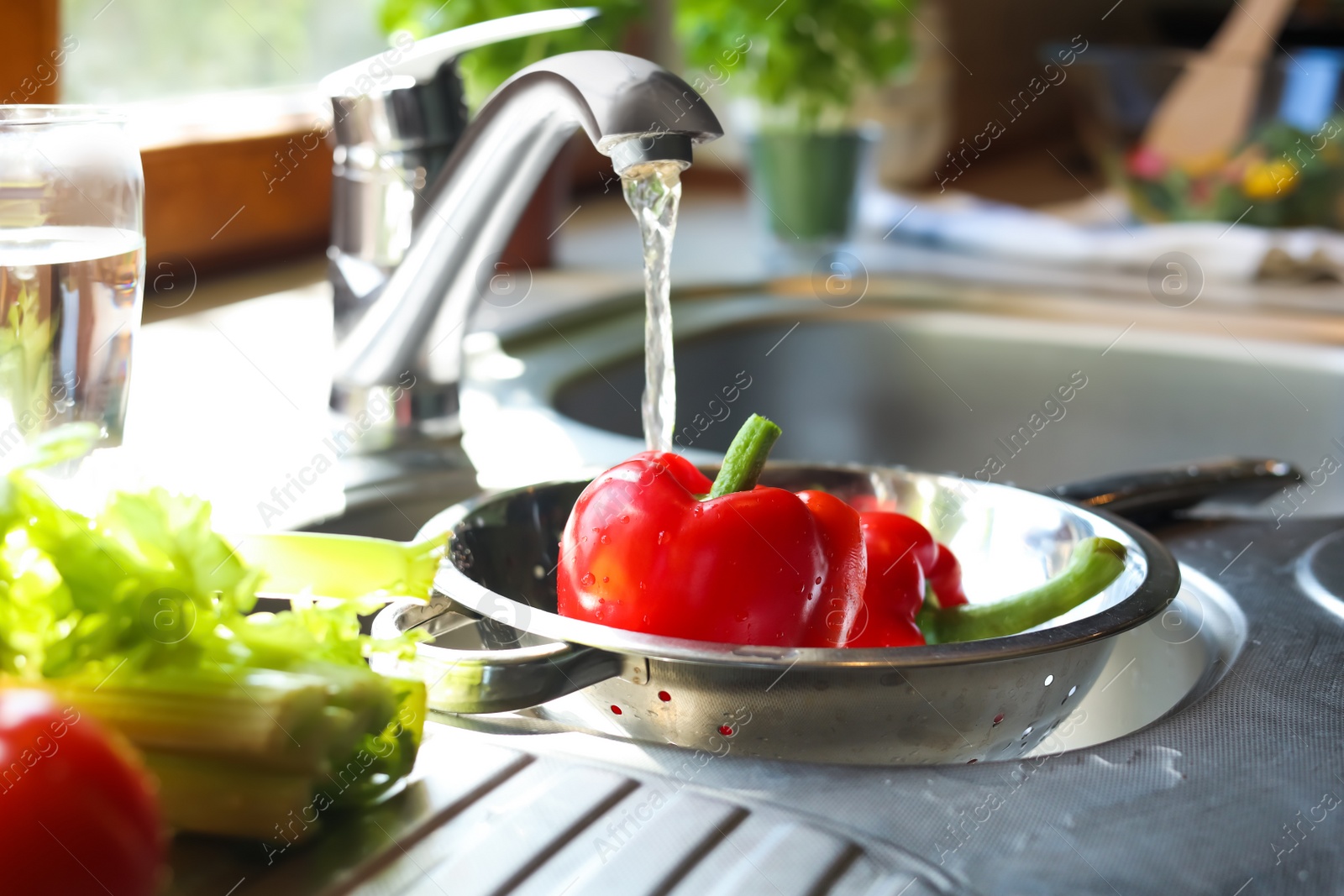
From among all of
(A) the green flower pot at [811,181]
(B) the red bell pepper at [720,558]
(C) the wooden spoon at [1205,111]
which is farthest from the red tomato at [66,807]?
(C) the wooden spoon at [1205,111]

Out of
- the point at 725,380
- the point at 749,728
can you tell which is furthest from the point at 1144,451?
the point at 749,728

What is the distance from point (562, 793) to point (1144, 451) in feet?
2.89

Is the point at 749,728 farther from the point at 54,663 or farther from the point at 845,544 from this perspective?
the point at 54,663

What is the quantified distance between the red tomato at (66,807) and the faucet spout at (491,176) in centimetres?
29

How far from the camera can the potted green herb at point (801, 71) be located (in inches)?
55.4

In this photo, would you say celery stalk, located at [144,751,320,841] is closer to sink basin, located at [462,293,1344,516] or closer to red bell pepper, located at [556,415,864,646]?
red bell pepper, located at [556,415,864,646]

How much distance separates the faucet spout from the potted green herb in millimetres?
688

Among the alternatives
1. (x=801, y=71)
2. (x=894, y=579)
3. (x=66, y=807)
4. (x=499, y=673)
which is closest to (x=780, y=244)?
(x=801, y=71)

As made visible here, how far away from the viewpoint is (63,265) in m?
0.54

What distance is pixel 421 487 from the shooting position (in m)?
0.76

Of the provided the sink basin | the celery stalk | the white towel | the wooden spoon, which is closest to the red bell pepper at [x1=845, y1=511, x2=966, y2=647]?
the celery stalk

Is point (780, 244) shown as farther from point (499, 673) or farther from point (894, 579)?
point (499, 673)

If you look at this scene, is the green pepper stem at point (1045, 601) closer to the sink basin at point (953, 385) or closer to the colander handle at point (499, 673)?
the colander handle at point (499, 673)

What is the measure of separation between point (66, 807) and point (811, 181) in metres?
1.23
